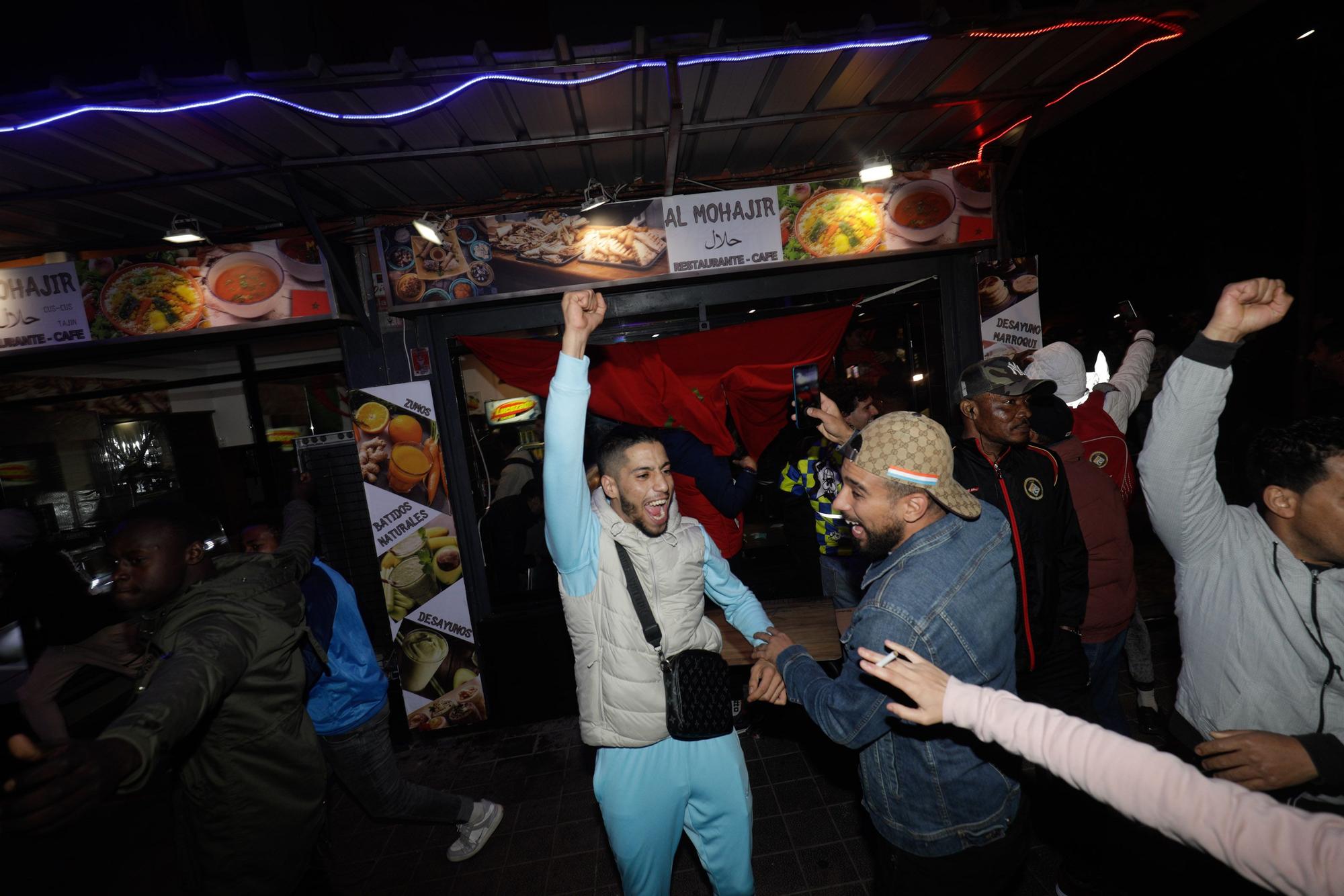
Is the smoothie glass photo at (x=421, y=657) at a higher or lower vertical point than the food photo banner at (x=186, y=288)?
lower

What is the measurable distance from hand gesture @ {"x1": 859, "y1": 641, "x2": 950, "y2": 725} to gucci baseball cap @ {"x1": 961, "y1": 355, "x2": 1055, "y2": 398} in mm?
2025

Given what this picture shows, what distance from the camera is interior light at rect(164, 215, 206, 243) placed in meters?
4.08

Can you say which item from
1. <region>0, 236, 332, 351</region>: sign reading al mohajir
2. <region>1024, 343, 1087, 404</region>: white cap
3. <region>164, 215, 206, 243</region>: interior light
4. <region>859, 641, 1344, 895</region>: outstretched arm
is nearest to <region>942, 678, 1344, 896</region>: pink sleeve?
<region>859, 641, 1344, 895</region>: outstretched arm

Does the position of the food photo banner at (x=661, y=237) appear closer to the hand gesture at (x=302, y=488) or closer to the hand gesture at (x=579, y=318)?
the hand gesture at (x=302, y=488)

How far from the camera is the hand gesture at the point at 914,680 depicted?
63.4 inches

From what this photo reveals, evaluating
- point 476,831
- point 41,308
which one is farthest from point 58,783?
point 41,308

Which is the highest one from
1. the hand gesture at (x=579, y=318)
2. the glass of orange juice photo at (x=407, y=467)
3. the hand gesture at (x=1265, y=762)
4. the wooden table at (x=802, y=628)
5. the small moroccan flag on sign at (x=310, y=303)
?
the small moroccan flag on sign at (x=310, y=303)

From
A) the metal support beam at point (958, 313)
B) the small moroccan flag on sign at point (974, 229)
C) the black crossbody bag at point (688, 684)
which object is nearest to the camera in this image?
the black crossbody bag at point (688, 684)

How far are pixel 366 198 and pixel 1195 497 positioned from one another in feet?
18.3

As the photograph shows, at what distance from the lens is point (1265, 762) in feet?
5.30

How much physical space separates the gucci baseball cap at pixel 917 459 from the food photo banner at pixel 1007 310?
3.92m

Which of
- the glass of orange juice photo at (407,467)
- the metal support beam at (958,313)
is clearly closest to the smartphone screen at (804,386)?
the metal support beam at (958,313)

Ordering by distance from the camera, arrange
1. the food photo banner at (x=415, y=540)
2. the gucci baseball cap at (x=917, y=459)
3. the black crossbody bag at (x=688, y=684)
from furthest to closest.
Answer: the food photo banner at (x=415, y=540) → the black crossbody bag at (x=688, y=684) → the gucci baseball cap at (x=917, y=459)

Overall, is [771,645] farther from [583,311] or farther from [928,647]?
[583,311]
